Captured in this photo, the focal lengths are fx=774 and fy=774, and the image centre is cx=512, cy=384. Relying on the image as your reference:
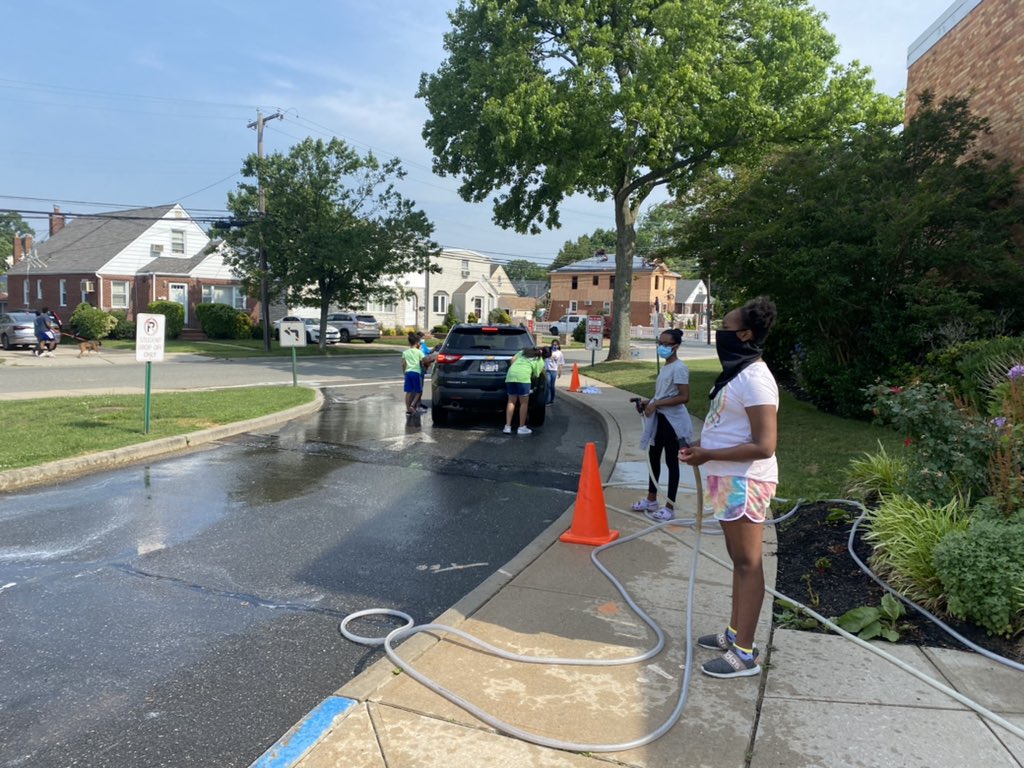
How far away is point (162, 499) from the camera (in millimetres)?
7277

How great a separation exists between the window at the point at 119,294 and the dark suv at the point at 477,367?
3712 cm

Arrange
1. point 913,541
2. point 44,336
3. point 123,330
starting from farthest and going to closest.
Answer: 1. point 123,330
2. point 44,336
3. point 913,541

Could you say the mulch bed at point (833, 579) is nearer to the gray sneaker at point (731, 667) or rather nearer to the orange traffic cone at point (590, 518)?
the gray sneaker at point (731, 667)

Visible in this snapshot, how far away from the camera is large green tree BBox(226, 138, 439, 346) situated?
103 ft

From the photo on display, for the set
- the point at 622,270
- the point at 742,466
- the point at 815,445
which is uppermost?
the point at 622,270

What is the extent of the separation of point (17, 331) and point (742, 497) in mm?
32462

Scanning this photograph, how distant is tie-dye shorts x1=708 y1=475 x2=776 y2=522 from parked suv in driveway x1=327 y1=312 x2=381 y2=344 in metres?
39.9

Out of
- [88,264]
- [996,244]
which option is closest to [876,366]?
[996,244]

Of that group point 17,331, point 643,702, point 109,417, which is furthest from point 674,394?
point 17,331

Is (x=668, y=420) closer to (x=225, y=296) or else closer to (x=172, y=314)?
(x=172, y=314)

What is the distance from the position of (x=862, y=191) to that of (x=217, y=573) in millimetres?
10352

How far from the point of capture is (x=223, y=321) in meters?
40.8

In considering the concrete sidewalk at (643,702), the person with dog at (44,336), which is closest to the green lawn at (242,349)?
the person with dog at (44,336)

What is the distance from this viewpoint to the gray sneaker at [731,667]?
12.0ft
